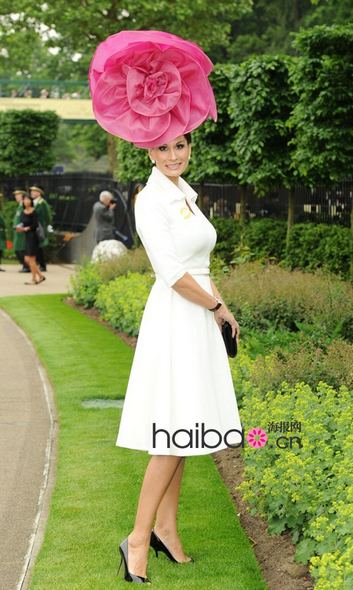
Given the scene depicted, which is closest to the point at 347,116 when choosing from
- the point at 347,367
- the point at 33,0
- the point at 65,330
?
the point at 65,330

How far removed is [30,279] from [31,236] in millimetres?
1477

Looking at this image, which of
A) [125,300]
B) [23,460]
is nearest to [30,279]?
[125,300]

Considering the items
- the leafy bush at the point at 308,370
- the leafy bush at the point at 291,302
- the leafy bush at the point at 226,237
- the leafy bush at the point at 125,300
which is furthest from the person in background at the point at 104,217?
the leafy bush at the point at 308,370

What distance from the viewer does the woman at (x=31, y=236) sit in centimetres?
2333

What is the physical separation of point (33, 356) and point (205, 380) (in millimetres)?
8558

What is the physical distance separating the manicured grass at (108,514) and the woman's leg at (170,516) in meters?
0.12

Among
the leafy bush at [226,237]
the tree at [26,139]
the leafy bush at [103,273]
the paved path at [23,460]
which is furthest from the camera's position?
the tree at [26,139]

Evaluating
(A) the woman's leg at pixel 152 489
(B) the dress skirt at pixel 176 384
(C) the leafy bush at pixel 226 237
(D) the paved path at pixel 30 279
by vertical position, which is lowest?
(D) the paved path at pixel 30 279

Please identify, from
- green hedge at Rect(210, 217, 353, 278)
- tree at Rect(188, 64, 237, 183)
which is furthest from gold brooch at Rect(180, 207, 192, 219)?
tree at Rect(188, 64, 237, 183)

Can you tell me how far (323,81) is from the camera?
1673 cm

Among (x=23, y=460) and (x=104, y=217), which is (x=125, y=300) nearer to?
(x=23, y=460)

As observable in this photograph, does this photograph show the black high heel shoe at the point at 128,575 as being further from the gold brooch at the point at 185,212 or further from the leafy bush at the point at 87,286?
the leafy bush at the point at 87,286

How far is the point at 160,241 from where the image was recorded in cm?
565

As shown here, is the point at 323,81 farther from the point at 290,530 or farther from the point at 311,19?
the point at 311,19
